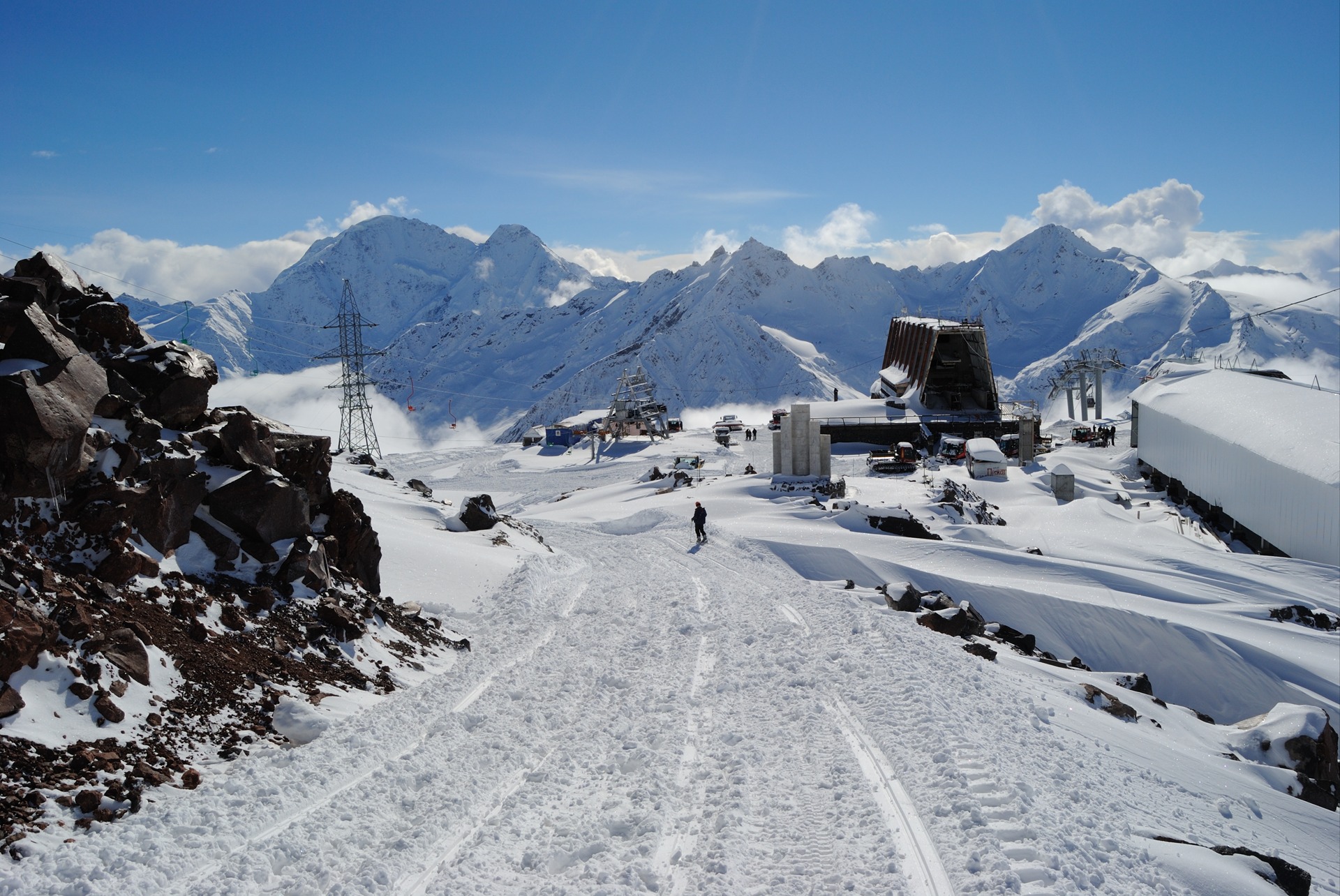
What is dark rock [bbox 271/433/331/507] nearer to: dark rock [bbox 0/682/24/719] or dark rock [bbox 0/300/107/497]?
dark rock [bbox 0/300/107/497]

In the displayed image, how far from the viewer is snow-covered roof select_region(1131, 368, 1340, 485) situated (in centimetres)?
2591

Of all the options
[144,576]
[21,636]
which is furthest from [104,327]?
[21,636]

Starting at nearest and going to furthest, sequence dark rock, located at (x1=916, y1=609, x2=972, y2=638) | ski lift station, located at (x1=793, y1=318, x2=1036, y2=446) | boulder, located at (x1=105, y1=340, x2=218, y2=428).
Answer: boulder, located at (x1=105, y1=340, x2=218, y2=428)
dark rock, located at (x1=916, y1=609, x2=972, y2=638)
ski lift station, located at (x1=793, y1=318, x2=1036, y2=446)

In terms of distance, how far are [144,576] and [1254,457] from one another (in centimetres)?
3226

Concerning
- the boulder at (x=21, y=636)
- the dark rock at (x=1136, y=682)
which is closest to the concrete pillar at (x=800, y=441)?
the dark rock at (x=1136, y=682)

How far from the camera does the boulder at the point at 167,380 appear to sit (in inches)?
416

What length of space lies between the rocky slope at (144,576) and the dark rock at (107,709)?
0.02 meters

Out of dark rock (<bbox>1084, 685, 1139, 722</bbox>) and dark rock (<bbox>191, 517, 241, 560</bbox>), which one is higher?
dark rock (<bbox>191, 517, 241, 560</bbox>)

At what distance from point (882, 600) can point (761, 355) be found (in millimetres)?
158122

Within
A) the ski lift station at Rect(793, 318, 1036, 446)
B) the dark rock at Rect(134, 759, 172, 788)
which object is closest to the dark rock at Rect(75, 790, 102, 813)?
the dark rock at Rect(134, 759, 172, 788)

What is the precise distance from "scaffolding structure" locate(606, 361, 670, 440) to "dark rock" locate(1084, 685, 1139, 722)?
52.5 metres

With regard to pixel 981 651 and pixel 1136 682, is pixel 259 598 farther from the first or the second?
pixel 1136 682

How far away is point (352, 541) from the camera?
41.7 ft

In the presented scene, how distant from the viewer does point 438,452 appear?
67.2 metres
